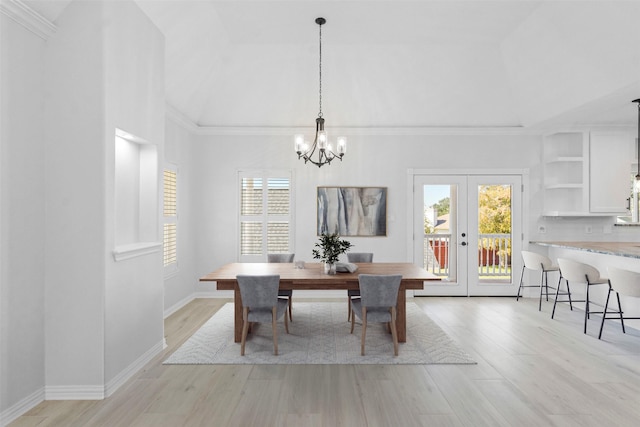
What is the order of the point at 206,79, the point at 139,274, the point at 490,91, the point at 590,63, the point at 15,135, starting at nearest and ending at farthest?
the point at 15,135 < the point at 139,274 < the point at 590,63 < the point at 206,79 < the point at 490,91

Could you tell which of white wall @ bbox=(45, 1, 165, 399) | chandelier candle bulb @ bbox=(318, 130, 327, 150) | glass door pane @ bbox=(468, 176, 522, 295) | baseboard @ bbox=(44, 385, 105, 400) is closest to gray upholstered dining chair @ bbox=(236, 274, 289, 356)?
white wall @ bbox=(45, 1, 165, 399)

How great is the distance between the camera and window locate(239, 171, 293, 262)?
5977mm

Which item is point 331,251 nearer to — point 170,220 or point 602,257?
point 170,220

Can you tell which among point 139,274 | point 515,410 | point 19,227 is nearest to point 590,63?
point 515,410

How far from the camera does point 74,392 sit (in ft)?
8.68

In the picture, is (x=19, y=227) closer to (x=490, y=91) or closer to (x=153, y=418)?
(x=153, y=418)

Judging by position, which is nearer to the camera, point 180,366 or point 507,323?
point 180,366

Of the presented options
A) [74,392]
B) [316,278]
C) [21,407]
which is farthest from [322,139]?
[21,407]

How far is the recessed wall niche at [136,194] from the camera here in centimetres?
322

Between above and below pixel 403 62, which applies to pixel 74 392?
below

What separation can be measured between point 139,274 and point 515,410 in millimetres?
3126

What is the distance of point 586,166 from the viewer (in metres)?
5.59

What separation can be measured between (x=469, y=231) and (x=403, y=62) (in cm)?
285

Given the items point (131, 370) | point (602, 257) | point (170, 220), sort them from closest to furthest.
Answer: point (131, 370) → point (602, 257) → point (170, 220)
